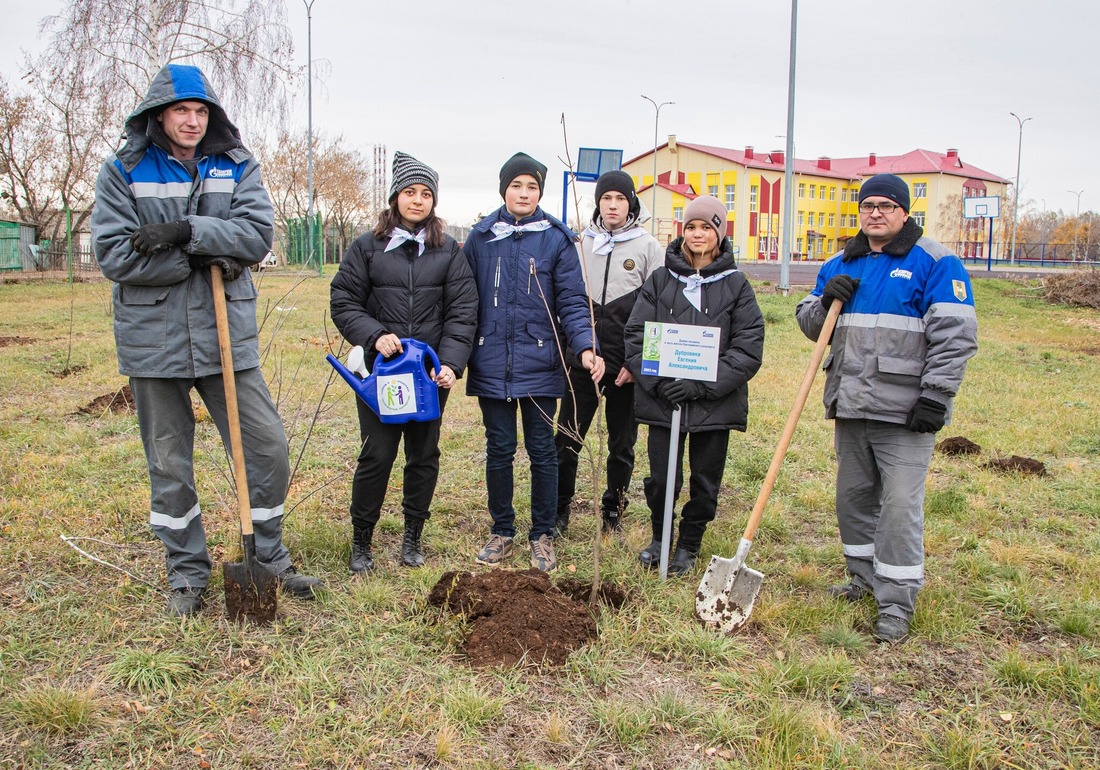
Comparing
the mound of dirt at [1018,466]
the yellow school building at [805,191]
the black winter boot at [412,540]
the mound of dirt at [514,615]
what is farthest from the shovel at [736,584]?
the yellow school building at [805,191]

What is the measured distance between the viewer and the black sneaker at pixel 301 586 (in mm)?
3617

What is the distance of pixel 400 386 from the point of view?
376 cm

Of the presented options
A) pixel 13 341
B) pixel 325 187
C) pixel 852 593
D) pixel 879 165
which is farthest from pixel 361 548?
pixel 879 165

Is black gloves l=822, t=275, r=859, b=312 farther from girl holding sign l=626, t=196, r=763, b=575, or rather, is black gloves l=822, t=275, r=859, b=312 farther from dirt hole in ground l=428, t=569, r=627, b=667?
dirt hole in ground l=428, t=569, r=627, b=667

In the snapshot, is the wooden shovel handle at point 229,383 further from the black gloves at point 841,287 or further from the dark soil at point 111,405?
the dark soil at point 111,405

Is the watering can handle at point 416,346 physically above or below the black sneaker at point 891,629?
above

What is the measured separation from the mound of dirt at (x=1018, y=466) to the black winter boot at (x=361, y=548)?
434cm

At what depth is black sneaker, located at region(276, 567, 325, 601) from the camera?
3.62m

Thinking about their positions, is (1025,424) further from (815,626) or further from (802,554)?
(815,626)

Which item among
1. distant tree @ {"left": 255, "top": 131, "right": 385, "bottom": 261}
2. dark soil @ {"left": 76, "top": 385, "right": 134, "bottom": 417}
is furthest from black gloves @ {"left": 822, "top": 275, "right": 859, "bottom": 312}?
distant tree @ {"left": 255, "top": 131, "right": 385, "bottom": 261}

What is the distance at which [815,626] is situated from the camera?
3465 mm

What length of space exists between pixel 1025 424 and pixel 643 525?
434 centimetres

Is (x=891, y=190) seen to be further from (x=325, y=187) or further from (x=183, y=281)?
(x=325, y=187)

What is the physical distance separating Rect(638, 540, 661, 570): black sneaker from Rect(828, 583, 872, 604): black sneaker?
0.81 metres
